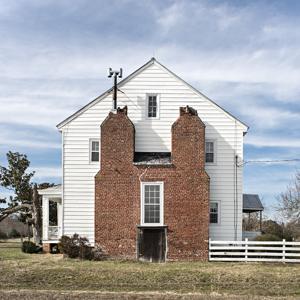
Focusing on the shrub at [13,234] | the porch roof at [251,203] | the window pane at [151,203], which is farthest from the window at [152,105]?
the shrub at [13,234]

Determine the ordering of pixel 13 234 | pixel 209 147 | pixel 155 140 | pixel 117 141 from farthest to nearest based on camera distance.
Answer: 1. pixel 13 234
2. pixel 209 147
3. pixel 155 140
4. pixel 117 141

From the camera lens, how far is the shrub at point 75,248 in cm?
3173

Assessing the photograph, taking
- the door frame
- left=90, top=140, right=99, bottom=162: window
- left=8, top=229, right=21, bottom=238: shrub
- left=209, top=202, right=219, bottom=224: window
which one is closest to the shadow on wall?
left=209, top=202, right=219, bottom=224: window

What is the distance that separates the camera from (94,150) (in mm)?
33969

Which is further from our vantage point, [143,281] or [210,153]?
[210,153]

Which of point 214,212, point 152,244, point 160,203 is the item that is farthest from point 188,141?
point 152,244

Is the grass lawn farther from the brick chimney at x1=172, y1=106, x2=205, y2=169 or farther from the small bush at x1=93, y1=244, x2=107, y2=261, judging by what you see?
the brick chimney at x1=172, y1=106, x2=205, y2=169

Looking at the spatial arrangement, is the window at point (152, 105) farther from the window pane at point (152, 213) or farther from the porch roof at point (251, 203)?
the porch roof at point (251, 203)

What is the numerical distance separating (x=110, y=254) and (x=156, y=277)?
299 inches

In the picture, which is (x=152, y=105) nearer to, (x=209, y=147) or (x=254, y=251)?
(x=209, y=147)

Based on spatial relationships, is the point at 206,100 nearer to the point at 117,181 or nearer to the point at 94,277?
the point at 117,181

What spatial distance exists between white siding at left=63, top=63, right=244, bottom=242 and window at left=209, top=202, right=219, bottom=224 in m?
0.28

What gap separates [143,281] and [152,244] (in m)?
7.89

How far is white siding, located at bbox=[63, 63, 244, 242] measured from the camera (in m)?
33.6
